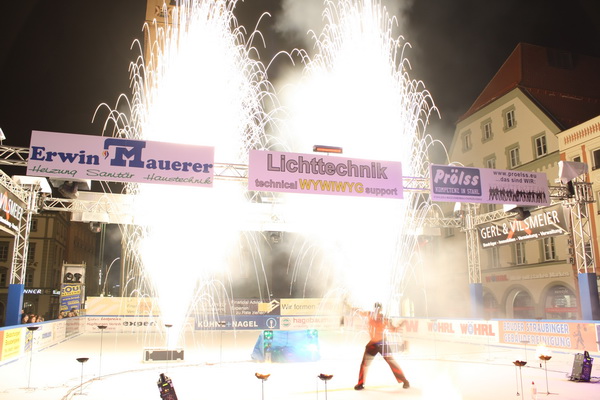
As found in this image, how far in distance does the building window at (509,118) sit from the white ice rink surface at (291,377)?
19.1m

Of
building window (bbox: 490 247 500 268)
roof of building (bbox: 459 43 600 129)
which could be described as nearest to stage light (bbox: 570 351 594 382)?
roof of building (bbox: 459 43 600 129)

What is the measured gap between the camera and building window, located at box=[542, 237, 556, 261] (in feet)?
95.0

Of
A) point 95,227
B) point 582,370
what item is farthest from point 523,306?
point 95,227

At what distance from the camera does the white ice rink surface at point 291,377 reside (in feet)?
33.6

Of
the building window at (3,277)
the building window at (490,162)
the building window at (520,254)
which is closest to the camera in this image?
the building window at (520,254)

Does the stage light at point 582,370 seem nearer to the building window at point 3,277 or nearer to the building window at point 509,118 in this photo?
the building window at point 509,118

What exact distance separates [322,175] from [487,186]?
631cm

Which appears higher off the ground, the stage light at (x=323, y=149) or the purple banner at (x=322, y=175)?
the stage light at (x=323, y=149)

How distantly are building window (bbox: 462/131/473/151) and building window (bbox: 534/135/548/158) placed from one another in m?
6.59

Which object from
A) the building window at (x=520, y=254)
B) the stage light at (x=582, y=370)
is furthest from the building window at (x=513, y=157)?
the stage light at (x=582, y=370)

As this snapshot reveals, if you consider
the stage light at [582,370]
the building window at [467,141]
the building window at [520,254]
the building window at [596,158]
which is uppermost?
the building window at [467,141]

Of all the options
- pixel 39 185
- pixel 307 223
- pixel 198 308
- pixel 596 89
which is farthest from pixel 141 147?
pixel 596 89

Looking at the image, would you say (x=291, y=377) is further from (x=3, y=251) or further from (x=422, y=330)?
(x=3, y=251)

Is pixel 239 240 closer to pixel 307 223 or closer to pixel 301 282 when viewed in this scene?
pixel 301 282
